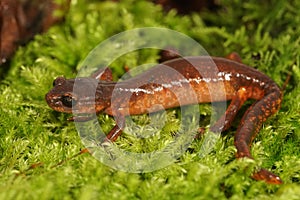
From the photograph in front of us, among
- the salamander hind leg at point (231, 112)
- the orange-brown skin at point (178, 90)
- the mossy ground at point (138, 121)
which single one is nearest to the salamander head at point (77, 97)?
the orange-brown skin at point (178, 90)

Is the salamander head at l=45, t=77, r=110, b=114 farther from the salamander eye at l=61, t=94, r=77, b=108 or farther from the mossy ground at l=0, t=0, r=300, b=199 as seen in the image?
the mossy ground at l=0, t=0, r=300, b=199

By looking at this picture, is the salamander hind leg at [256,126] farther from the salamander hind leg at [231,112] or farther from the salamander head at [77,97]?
the salamander head at [77,97]

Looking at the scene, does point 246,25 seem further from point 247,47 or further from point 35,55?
point 35,55

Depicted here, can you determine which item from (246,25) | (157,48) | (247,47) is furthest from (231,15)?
(157,48)

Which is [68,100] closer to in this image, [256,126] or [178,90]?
[178,90]

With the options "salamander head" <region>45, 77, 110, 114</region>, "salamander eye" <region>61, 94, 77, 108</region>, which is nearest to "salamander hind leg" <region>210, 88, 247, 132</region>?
"salamander head" <region>45, 77, 110, 114</region>
